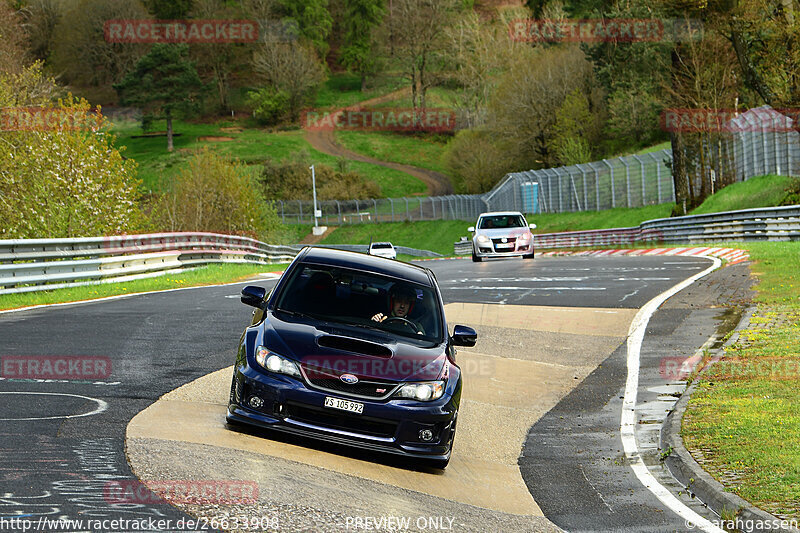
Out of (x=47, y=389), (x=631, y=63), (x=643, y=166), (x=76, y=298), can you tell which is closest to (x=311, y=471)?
(x=47, y=389)

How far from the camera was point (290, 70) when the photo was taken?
431 feet

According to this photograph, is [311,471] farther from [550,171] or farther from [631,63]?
[631,63]

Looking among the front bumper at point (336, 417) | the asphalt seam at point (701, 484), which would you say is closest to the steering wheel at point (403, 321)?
the front bumper at point (336, 417)

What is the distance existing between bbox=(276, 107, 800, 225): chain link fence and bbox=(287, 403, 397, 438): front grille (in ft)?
110

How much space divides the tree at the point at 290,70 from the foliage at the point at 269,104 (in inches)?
29.6

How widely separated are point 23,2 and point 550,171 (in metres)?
104

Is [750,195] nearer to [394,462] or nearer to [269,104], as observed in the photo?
[394,462]

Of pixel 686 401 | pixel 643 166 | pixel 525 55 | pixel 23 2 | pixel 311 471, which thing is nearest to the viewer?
pixel 311 471

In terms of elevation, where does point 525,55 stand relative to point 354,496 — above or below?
above

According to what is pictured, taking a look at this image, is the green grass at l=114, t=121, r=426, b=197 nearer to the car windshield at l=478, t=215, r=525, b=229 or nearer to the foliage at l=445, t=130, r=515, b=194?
the foliage at l=445, t=130, r=515, b=194

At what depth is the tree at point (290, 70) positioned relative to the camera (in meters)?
131

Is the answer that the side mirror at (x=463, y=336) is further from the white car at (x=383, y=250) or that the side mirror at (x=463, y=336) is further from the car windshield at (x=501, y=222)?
the white car at (x=383, y=250)

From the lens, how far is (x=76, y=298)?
20734mm

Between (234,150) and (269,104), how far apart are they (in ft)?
49.5
